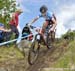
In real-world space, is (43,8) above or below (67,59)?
above

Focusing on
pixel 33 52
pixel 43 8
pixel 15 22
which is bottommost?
pixel 33 52

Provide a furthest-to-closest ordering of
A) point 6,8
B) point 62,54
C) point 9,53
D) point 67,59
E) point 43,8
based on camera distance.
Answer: point 6,8 < point 9,53 < point 62,54 < point 67,59 < point 43,8

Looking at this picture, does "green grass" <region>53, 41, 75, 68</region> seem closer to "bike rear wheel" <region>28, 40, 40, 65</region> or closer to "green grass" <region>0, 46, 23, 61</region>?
"bike rear wheel" <region>28, 40, 40, 65</region>

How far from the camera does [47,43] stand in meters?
16.9

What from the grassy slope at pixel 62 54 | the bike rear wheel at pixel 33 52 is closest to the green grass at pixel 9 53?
the grassy slope at pixel 62 54

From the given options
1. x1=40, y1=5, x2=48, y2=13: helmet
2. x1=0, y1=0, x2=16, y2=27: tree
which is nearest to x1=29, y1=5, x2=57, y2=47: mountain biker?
x1=40, y1=5, x2=48, y2=13: helmet

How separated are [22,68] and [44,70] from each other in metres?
1.00

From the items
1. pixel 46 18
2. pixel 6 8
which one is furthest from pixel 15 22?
pixel 6 8

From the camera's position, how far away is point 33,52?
15.2 metres

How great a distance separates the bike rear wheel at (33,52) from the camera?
15070 millimetres

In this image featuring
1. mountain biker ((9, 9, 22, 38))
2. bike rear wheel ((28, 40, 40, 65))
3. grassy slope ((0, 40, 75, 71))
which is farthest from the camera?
mountain biker ((9, 9, 22, 38))

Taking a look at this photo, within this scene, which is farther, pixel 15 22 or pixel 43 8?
pixel 15 22

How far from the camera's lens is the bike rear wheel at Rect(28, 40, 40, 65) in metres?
15.1

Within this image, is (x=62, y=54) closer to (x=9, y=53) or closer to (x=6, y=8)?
(x=9, y=53)
